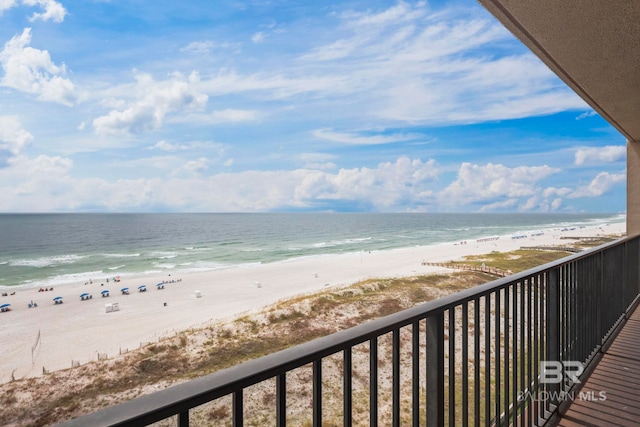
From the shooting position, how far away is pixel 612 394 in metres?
2.29

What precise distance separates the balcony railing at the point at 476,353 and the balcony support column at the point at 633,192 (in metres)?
1.39

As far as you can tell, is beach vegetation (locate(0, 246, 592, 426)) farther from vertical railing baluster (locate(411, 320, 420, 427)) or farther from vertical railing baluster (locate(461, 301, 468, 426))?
vertical railing baluster (locate(411, 320, 420, 427))

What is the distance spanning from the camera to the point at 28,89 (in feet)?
184

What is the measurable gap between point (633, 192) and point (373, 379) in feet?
20.9

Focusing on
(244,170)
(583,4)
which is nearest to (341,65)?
(244,170)

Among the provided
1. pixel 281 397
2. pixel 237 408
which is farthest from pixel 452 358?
Answer: pixel 237 408

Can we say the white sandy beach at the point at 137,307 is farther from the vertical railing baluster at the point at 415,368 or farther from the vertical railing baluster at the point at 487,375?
the vertical railing baluster at the point at 415,368

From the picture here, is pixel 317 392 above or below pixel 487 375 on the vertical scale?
above

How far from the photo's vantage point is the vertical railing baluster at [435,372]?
1146mm

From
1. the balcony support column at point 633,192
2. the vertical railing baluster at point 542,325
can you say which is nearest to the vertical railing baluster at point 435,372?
the vertical railing baluster at point 542,325

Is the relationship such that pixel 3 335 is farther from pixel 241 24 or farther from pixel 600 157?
pixel 600 157

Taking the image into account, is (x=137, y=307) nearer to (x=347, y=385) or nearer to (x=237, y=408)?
(x=347, y=385)

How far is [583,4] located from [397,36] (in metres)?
53.2

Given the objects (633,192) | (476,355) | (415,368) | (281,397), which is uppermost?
(633,192)
